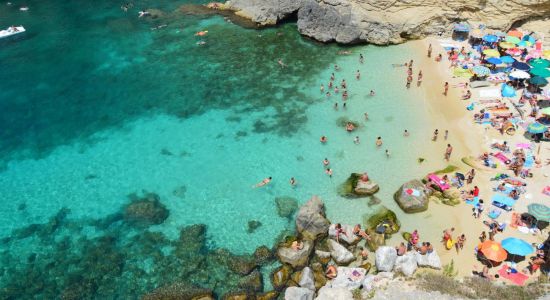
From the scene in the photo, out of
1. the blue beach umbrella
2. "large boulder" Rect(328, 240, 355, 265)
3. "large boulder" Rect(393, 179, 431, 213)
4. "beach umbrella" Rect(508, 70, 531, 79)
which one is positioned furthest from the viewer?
"beach umbrella" Rect(508, 70, 531, 79)

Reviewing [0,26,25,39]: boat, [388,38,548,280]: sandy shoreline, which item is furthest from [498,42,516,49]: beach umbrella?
[0,26,25,39]: boat

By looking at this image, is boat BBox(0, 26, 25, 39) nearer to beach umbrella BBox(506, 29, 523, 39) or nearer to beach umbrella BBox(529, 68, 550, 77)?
beach umbrella BBox(506, 29, 523, 39)

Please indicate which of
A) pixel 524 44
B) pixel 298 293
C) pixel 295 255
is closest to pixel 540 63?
pixel 524 44

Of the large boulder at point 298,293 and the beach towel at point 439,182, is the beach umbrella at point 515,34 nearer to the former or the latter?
the beach towel at point 439,182

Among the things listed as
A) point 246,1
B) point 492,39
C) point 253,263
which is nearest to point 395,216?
point 253,263

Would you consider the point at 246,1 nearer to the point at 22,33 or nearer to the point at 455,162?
the point at 22,33

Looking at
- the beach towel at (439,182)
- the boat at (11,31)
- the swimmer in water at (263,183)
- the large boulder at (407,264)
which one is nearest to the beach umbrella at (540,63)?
the beach towel at (439,182)
